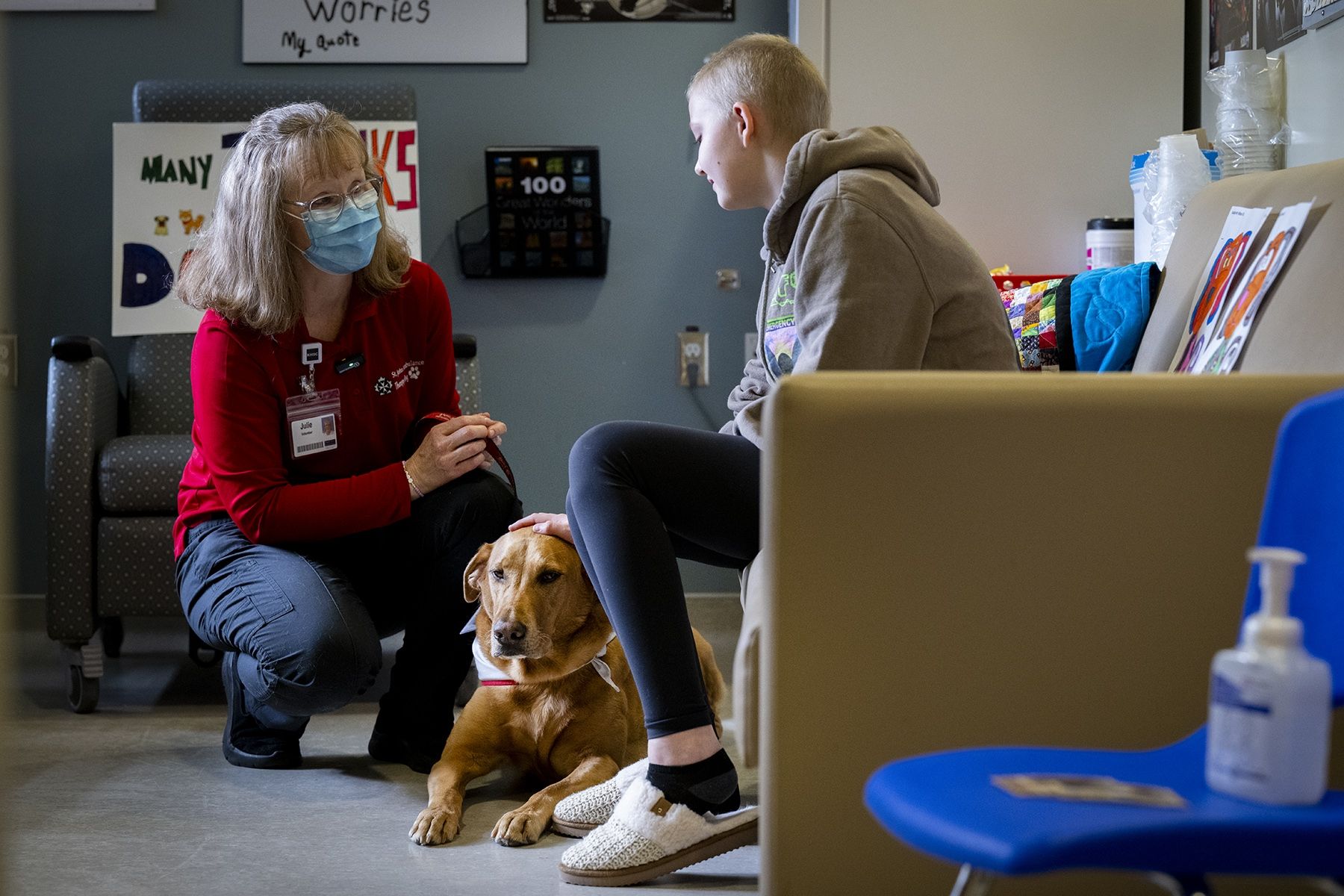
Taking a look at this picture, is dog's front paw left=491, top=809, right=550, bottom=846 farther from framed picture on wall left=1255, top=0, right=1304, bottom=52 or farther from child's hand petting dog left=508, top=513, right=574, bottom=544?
framed picture on wall left=1255, top=0, right=1304, bottom=52

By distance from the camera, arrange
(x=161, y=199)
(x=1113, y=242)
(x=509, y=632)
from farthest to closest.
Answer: (x=161, y=199)
(x=1113, y=242)
(x=509, y=632)

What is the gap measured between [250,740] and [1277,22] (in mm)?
2081

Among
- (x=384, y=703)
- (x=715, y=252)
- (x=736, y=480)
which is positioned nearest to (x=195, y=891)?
(x=384, y=703)

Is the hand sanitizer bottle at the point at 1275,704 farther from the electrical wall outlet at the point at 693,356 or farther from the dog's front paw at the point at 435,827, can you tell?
the electrical wall outlet at the point at 693,356

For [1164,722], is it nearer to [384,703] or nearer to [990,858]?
[990,858]

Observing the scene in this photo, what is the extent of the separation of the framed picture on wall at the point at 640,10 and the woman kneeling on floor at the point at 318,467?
129 cm

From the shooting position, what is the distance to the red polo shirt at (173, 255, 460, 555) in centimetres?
195

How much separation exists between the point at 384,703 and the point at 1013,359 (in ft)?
3.89

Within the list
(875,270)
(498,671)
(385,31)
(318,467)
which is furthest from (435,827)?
(385,31)

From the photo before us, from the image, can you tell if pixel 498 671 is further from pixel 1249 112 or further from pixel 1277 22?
pixel 1277 22

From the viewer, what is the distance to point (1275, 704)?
0.78 metres

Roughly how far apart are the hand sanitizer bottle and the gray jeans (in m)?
1.34

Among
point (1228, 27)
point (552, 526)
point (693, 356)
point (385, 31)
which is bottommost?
point (552, 526)

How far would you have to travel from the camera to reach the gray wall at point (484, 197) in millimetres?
3184
